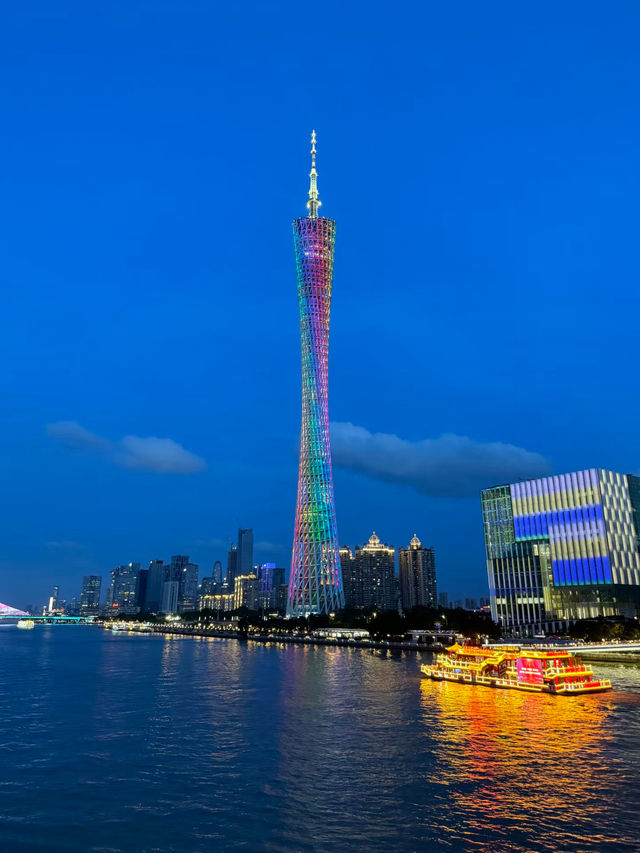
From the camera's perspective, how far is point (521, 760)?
32844 millimetres

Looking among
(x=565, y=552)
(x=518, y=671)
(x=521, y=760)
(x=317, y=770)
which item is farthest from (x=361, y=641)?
(x=317, y=770)

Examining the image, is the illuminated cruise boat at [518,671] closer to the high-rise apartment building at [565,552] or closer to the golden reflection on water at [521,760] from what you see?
the golden reflection on water at [521,760]

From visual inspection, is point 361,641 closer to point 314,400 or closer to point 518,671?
point 314,400

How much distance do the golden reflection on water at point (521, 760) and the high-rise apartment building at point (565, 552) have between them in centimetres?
6408

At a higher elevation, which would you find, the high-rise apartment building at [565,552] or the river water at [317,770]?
the high-rise apartment building at [565,552]

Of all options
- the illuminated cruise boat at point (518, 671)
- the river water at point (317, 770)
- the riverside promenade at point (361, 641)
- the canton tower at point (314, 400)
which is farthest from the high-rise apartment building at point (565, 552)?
the river water at point (317, 770)

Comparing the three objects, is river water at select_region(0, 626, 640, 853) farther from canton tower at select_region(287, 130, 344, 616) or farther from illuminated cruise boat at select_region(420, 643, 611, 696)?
canton tower at select_region(287, 130, 344, 616)

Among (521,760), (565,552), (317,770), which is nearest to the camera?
(317,770)

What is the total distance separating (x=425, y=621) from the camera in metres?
140

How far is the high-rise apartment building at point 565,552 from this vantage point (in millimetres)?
112438

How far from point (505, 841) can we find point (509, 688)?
40.3m

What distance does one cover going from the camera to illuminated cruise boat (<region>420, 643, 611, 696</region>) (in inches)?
2224

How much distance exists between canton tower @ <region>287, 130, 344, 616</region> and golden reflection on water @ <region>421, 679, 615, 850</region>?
65.8 m

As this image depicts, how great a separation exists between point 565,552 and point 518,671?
60594 millimetres
